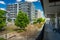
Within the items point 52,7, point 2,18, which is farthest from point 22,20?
point 2,18

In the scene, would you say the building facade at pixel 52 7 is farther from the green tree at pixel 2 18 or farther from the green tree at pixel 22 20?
the green tree at pixel 2 18

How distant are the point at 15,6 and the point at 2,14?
2.36 feet

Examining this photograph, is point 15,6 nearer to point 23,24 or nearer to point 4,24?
point 4,24

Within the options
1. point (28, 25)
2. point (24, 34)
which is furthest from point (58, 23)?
point (24, 34)

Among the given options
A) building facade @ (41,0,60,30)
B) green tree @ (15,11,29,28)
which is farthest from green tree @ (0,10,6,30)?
building facade @ (41,0,60,30)

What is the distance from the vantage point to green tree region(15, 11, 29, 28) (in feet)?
22.6

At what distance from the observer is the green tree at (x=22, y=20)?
22.6ft

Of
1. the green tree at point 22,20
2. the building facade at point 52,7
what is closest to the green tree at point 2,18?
the green tree at point 22,20

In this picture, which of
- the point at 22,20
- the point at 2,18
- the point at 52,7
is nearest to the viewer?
the point at 2,18

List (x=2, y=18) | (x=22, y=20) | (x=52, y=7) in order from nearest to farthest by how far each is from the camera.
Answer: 1. (x=2, y=18)
2. (x=52, y=7)
3. (x=22, y=20)

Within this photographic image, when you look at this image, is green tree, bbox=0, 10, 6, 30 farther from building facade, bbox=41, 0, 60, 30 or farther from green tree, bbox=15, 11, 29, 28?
building facade, bbox=41, 0, 60, 30

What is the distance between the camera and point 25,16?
7262 mm

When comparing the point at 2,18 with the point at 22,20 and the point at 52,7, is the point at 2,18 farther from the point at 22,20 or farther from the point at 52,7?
the point at 52,7

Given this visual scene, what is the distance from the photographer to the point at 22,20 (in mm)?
7562
